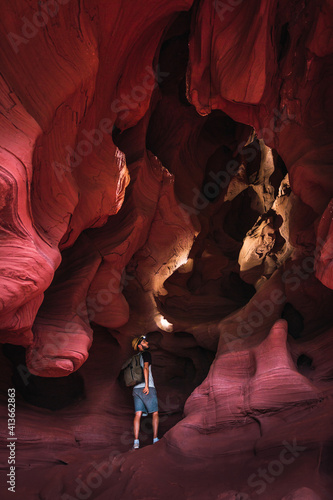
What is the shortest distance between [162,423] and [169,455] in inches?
82.4

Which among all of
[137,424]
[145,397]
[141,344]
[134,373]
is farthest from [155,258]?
[137,424]

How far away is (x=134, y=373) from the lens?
21.2 ft

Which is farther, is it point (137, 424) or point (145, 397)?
point (145, 397)

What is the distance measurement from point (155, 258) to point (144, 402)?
2.96 metres

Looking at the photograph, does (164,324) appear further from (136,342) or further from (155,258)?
(155,258)

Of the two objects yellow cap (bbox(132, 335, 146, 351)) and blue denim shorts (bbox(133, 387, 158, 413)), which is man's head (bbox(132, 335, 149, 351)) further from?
blue denim shorts (bbox(133, 387, 158, 413))

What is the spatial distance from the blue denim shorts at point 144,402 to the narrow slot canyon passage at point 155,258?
61 cm

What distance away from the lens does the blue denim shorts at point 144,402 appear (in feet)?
20.5

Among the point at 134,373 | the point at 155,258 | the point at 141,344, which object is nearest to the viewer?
the point at 134,373

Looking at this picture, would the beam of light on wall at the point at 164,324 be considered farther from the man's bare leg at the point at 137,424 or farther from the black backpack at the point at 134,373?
the man's bare leg at the point at 137,424

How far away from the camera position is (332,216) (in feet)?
14.7

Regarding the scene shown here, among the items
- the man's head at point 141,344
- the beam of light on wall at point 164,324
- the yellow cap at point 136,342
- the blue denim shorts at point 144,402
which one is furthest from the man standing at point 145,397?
the beam of light on wall at point 164,324

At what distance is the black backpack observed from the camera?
640 centimetres

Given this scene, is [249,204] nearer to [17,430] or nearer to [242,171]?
[242,171]
